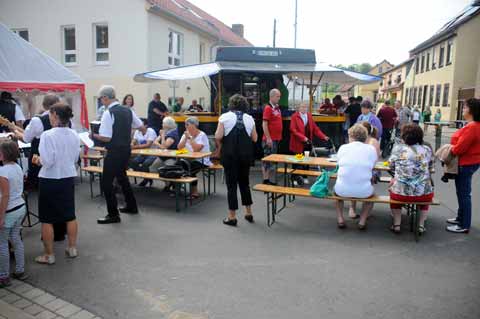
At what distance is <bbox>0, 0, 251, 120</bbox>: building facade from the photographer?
649 inches

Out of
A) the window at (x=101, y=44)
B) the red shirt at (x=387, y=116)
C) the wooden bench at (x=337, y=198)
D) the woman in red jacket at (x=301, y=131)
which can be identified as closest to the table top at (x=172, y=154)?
the wooden bench at (x=337, y=198)

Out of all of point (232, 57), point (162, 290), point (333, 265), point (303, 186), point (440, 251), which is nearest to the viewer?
point (162, 290)

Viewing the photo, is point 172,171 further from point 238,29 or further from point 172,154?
point 238,29

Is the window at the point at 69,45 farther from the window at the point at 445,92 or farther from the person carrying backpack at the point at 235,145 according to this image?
the window at the point at 445,92

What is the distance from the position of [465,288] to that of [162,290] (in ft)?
9.01

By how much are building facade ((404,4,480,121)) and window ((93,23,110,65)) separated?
832 inches

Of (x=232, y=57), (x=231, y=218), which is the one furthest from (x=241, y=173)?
(x=232, y=57)

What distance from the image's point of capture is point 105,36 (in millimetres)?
17266

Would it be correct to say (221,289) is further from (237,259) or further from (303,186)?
(303,186)

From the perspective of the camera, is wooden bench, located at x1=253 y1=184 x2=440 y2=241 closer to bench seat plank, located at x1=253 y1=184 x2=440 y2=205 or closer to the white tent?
bench seat plank, located at x1=253 y1=184 x2=440 y2=205

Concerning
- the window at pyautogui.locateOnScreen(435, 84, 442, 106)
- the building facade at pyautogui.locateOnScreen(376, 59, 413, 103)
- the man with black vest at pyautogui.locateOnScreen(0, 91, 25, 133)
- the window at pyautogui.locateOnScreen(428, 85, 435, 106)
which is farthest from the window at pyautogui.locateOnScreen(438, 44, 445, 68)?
the man with black vest at pyautogui.locateOnScreen(0, 91, 25, 133)

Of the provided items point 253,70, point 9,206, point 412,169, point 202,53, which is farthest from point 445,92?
point 9,206

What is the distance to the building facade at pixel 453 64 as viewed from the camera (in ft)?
91.1

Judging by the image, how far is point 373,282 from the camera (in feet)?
12.5
